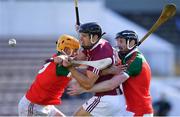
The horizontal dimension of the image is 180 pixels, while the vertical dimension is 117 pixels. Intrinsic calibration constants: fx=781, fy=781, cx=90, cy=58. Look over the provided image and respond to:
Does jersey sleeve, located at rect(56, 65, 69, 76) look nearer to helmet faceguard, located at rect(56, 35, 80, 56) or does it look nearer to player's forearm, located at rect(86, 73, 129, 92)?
helmet faceguard, located at rect(56, 35, 80, 56)

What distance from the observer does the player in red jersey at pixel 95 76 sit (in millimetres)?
7703

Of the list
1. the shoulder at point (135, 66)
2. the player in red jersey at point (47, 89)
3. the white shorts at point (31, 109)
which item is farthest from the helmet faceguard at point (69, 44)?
the white shorts at point (31, 109)

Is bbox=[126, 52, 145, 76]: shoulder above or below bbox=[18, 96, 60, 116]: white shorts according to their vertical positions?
above

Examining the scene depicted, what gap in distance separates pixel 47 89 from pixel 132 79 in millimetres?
1101

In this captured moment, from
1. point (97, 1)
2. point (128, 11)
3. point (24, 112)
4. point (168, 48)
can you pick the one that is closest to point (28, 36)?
point (97, 1)

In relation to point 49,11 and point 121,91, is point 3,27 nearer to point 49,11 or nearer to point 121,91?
point 49,11

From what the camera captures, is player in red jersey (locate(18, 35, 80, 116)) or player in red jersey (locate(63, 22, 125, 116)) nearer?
player in red jersey (locate(63, 22, 125, 116))

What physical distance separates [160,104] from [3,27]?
6549 mm

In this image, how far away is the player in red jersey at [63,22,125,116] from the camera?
770 centimetres

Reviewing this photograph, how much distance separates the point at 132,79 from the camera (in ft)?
25.7

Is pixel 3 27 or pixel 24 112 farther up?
pixel 24 112

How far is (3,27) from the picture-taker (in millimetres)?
20172

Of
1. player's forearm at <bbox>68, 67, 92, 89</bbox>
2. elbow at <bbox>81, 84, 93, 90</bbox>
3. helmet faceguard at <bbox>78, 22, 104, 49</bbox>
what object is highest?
helmet faceguard at <bbox>78, 22, 104, 49</bbox>

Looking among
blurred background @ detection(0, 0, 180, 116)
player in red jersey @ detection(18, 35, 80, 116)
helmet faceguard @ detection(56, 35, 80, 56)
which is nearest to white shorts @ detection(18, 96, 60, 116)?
player in red jersey @ detection(18, 35, 80, 116)
